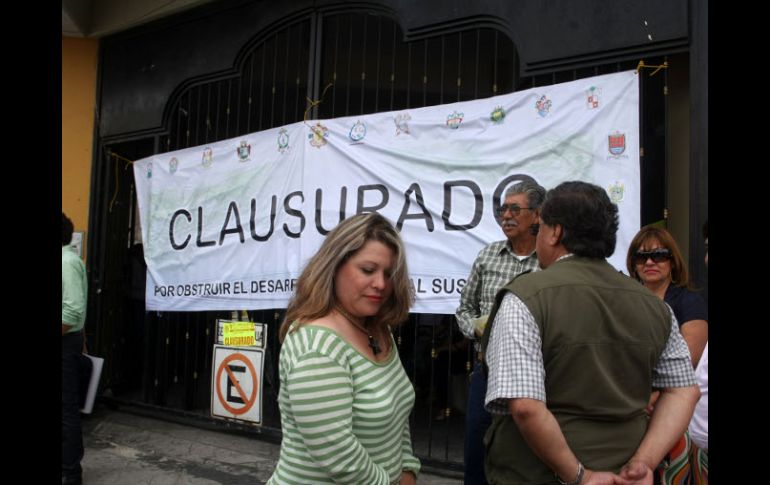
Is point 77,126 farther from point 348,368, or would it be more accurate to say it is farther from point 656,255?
Result: point 348,368

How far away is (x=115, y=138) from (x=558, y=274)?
6.17 meters

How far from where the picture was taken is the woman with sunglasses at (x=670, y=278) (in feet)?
10.5

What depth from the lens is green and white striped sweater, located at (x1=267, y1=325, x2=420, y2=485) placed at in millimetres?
1730

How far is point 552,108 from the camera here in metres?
4.14

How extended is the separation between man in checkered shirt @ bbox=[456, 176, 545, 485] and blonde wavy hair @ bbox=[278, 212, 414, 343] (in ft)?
4.59

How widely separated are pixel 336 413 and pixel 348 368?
0.46 ft

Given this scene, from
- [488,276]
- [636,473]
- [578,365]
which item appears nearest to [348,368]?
[578,365]

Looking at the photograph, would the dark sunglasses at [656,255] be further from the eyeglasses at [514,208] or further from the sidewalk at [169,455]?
the sidewalk at [169,455]

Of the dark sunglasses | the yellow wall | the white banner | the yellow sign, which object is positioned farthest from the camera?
the yellow wall

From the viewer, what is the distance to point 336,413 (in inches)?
68.1

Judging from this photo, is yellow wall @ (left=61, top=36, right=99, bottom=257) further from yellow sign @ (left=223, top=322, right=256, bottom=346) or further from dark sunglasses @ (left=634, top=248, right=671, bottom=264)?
dark sunglasses @ (left=634, top=248, right=671, bottom=264)

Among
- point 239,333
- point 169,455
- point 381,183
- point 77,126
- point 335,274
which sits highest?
point 77,126

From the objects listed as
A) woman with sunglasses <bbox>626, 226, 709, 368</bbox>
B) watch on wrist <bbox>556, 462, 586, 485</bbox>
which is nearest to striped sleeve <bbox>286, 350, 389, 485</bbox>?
watch on wrist <bbox>556, 462, 586, 485</bbox>
